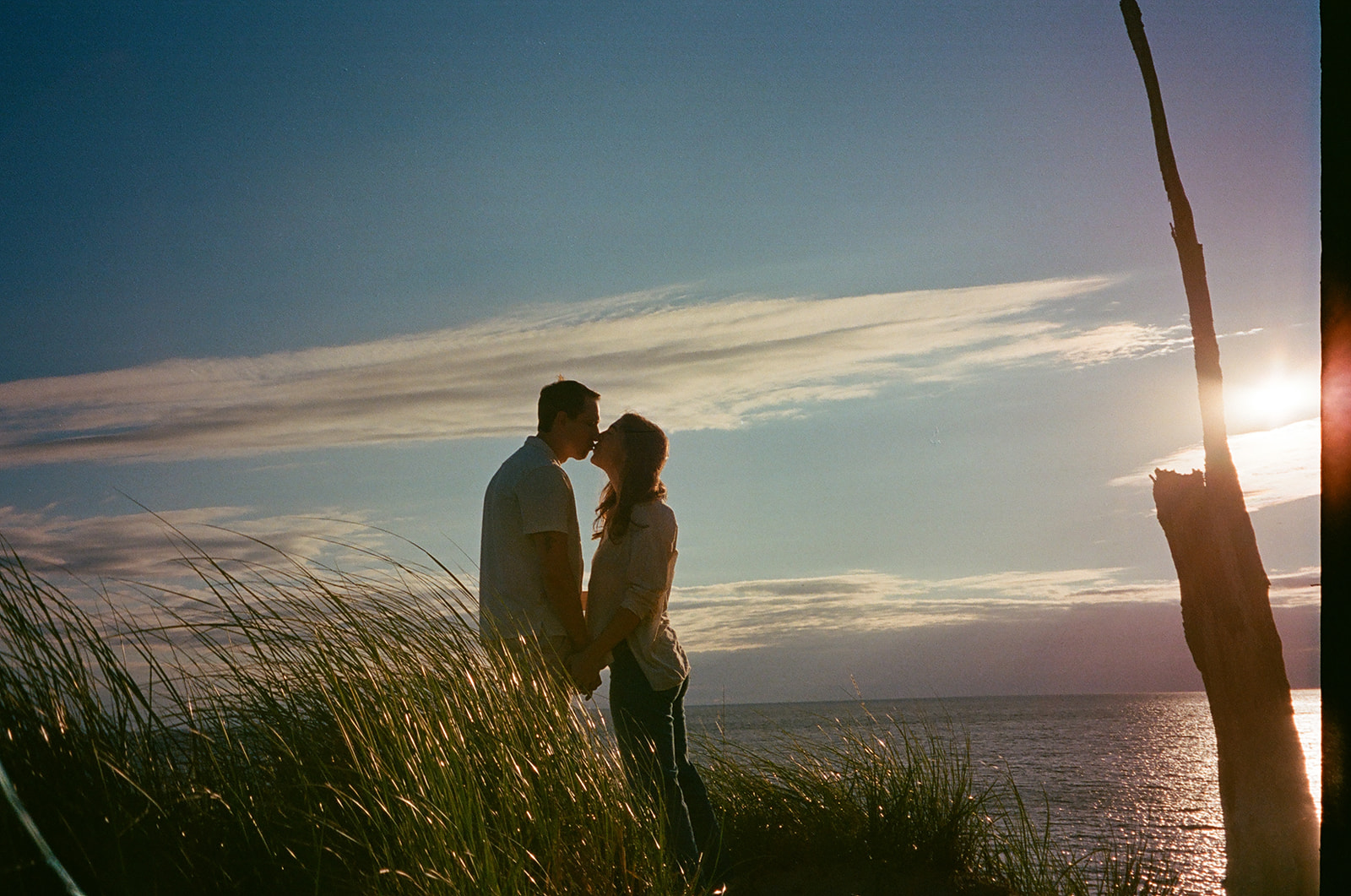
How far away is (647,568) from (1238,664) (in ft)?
9.48

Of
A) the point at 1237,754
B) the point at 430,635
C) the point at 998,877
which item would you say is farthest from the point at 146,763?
the point at 1237,754

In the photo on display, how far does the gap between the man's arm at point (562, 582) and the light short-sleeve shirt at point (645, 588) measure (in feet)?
0.43

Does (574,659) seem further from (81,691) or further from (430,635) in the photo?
(81,691)

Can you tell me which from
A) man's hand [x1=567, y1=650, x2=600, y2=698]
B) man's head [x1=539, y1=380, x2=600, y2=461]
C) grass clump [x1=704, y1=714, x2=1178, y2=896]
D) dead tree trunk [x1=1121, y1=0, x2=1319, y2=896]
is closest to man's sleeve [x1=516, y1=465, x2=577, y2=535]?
man's head [x1=539, y1=380, x2=600, y2=461]

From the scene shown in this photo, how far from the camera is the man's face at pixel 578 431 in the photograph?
3.52 metres

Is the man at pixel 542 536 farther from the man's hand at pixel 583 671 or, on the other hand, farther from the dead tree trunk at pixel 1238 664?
the dead tree trunk at pixel 1238 664

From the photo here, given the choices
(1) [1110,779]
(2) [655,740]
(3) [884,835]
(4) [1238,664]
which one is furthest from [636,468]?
(1) [1110,779]

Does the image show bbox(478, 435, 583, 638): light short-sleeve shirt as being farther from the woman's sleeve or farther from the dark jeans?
the dark jeans

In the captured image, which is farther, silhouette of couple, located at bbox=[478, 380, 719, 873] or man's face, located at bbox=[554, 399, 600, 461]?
man's face, located at bbox=[554, 399, 600, 461]

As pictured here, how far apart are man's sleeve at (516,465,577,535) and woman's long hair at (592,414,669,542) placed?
0.28 m

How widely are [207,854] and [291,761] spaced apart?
37 centimetres

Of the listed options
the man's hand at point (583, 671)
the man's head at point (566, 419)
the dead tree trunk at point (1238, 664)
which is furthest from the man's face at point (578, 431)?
the dead tree trunk at point (1238, 664)

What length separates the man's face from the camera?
3516 millimetres

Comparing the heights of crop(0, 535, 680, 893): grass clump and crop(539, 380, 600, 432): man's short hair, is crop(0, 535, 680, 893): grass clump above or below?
below
